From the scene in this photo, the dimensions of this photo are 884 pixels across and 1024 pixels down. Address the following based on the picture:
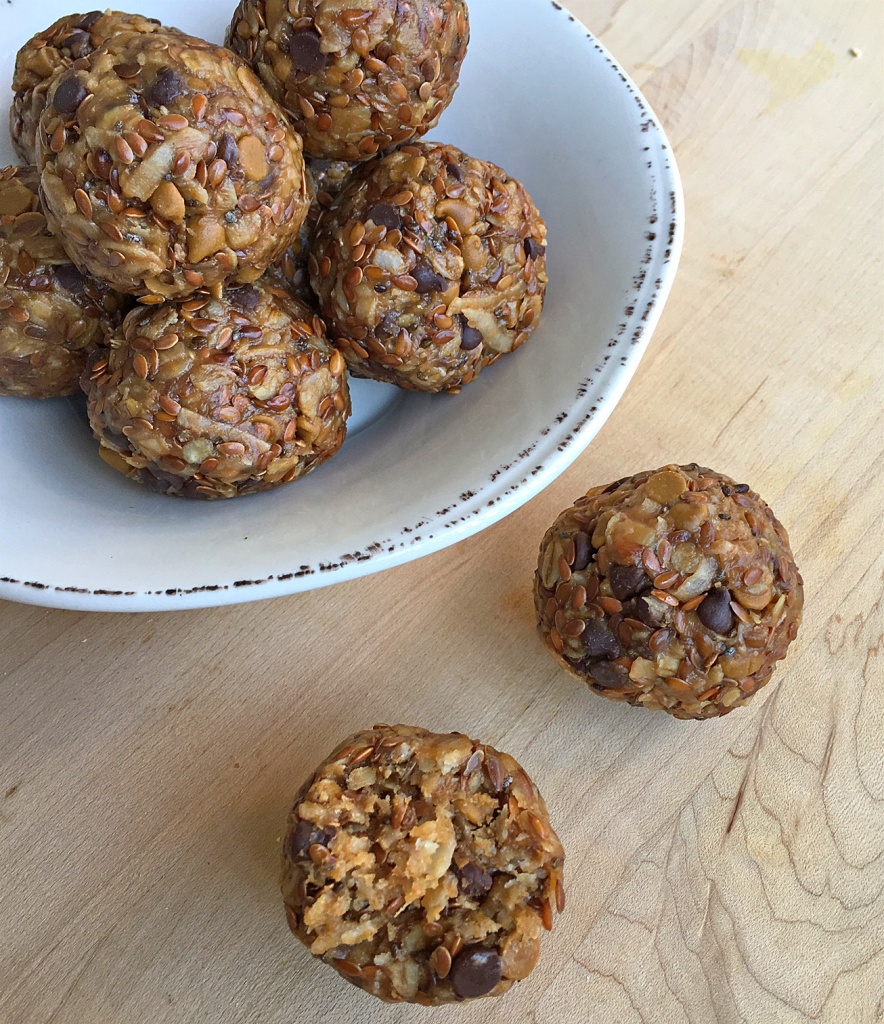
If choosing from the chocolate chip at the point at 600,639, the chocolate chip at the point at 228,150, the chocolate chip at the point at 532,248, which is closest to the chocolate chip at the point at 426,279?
the chocolate chip at the point at 532,248

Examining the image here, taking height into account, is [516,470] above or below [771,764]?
above

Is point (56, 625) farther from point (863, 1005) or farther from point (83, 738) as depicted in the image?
point (863, 1005)

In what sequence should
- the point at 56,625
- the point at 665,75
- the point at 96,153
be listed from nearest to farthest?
the point at 96,153, the point at 56,625, the point at 665,75

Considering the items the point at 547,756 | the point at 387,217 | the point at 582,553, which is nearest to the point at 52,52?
the point at 387,217

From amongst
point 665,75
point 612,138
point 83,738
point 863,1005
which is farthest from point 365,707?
point 665,75

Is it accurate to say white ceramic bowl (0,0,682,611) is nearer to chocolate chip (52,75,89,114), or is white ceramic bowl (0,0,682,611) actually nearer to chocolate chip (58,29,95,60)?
chocolate chip (58,29,95,60)

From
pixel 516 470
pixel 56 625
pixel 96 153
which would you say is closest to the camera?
pixel 96 153
